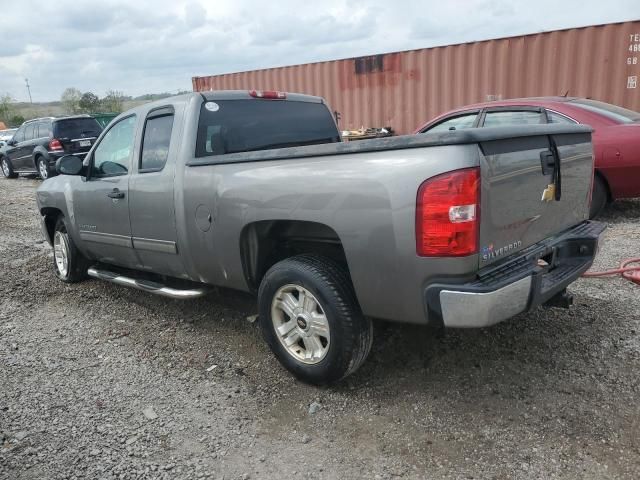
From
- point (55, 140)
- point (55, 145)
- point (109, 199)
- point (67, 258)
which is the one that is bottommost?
point (67, 258)

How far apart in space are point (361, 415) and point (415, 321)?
2.18 ft

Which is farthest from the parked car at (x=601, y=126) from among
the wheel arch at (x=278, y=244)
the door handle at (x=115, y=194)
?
the door handle at (x=115, y=194)

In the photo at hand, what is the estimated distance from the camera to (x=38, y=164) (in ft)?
46.2

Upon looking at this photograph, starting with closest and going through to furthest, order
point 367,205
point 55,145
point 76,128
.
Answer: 1. point 367,205
2. point 55,145
3. point 76,128

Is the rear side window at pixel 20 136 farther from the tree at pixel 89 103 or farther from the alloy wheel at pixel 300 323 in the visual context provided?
the tree at pixel 89 103

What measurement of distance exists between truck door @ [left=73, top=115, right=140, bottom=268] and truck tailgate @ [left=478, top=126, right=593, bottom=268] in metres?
2.84

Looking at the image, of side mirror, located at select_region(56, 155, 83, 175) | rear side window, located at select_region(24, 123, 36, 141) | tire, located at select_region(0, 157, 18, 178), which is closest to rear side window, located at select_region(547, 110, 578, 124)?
side mirror, located at select_region(56, 155, 83, 175)

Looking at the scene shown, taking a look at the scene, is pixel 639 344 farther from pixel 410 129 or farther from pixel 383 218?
pixel 410 129

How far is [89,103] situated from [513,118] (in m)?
57.6

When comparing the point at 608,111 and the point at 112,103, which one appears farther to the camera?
the point at 112,103

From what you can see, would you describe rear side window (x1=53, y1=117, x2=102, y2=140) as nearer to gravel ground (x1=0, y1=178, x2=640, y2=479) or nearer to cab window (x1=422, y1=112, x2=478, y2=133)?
cab window (x1=422, y1=112, x2=478, y2=133)

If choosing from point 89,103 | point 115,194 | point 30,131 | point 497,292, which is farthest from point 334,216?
point 89,103

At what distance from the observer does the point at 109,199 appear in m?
4.41

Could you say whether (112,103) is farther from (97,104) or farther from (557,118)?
(557,118)
